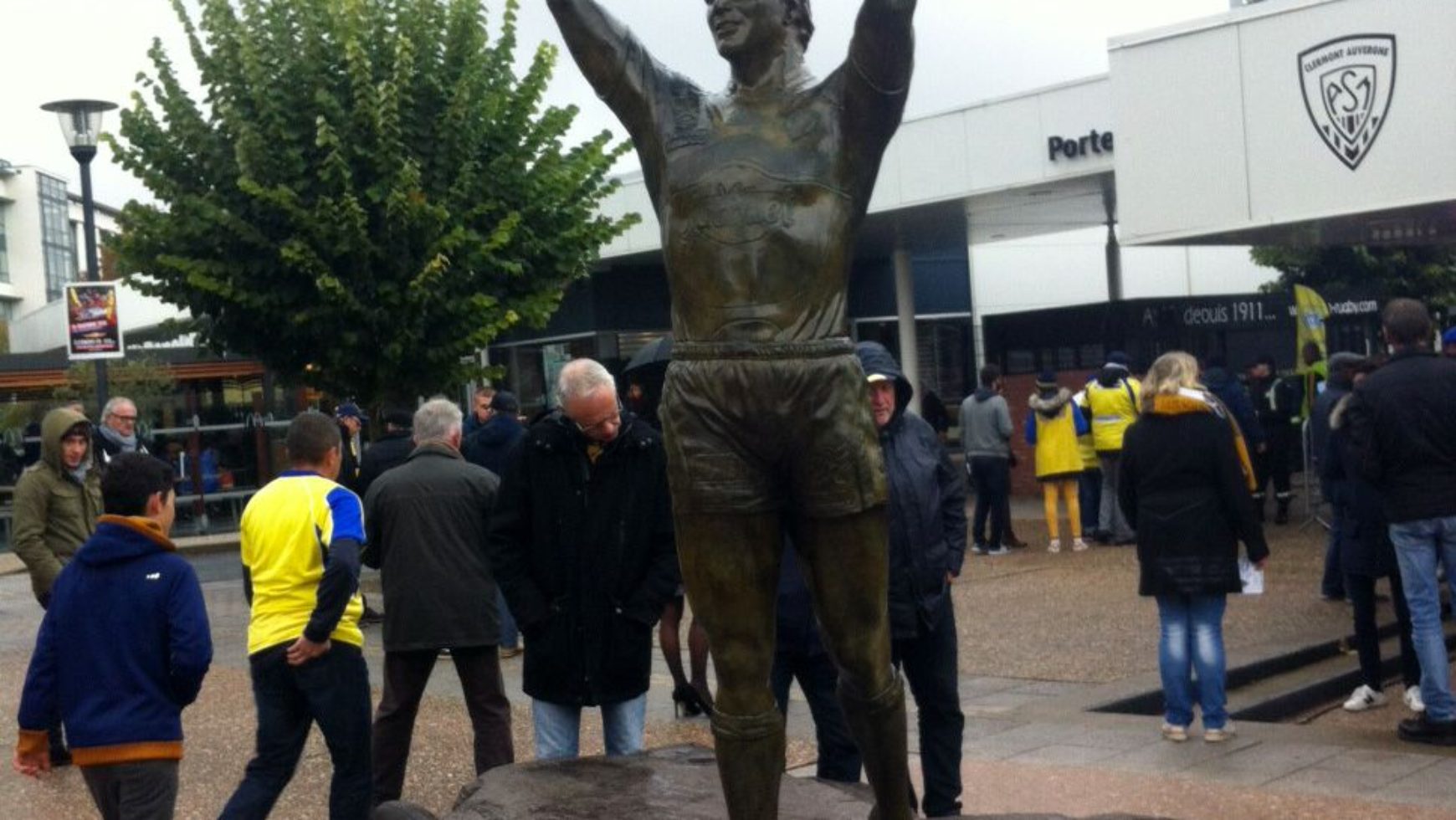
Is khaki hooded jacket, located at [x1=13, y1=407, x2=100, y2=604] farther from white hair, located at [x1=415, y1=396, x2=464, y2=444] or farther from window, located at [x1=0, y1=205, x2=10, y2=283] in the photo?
window, located at [x1=0, y1=205, x2=10, y2=283]

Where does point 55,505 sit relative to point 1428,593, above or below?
above

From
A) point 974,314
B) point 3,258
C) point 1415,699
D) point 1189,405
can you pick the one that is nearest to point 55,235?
point 3,258

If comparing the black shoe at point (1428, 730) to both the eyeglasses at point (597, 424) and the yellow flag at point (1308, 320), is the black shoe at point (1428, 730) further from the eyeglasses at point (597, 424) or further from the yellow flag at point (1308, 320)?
the yellow flag at point (1308, 320)

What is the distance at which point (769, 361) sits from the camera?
4750 mm

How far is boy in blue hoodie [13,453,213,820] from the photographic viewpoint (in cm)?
558

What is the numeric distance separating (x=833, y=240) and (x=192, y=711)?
720 cm

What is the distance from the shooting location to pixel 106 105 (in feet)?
60.6

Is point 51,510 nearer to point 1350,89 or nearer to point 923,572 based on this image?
point 923,572

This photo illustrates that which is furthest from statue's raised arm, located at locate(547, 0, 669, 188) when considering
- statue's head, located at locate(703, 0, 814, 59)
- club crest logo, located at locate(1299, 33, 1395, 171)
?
club crest logo, located at locate(1299, 33, 1395, 171)

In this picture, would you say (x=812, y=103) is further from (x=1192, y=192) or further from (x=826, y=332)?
(x=1192, y=192)

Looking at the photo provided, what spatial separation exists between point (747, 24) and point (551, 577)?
7.16 ft

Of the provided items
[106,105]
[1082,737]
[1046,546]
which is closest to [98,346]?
[106,105]

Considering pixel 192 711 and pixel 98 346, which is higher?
pixel 98 346

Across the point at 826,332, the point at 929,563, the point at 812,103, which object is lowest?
the point at 929,563
